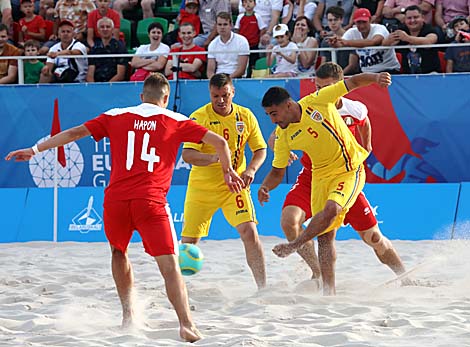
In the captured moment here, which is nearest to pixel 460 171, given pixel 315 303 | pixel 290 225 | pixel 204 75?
pixel 204 75

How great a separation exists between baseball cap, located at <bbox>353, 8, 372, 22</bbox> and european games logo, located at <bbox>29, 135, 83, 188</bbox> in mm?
3926

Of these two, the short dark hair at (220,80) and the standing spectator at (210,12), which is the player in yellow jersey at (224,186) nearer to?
the short dark hair at (220,80)

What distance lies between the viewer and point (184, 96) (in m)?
11.4

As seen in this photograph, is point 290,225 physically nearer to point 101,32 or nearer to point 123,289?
point 123,289

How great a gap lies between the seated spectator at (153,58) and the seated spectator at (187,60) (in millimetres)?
108

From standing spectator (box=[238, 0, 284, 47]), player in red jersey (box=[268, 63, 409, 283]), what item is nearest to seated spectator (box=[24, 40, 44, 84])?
standing spectator (box=[238, 0, 284, 47])

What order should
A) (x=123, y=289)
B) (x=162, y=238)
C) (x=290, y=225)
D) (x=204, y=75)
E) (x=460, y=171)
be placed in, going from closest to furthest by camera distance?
1. (x=162, y=238)
2. (x=123, y=289)
3. (x=290, y=225)
4. (x=460, y=171)
5. (x=204, y=75)

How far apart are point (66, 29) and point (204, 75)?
2.17m

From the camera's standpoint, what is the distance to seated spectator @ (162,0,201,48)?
1264 centimetres

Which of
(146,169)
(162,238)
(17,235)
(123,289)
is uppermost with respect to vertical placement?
(146,169)

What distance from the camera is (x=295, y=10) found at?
12.4 m

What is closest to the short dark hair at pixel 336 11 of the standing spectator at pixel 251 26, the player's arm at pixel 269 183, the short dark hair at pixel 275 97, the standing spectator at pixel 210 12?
the standing spectator at pixel 251 26

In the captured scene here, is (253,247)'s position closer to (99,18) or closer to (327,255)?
(327,255)

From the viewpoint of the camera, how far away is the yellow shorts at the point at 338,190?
6.59 m
